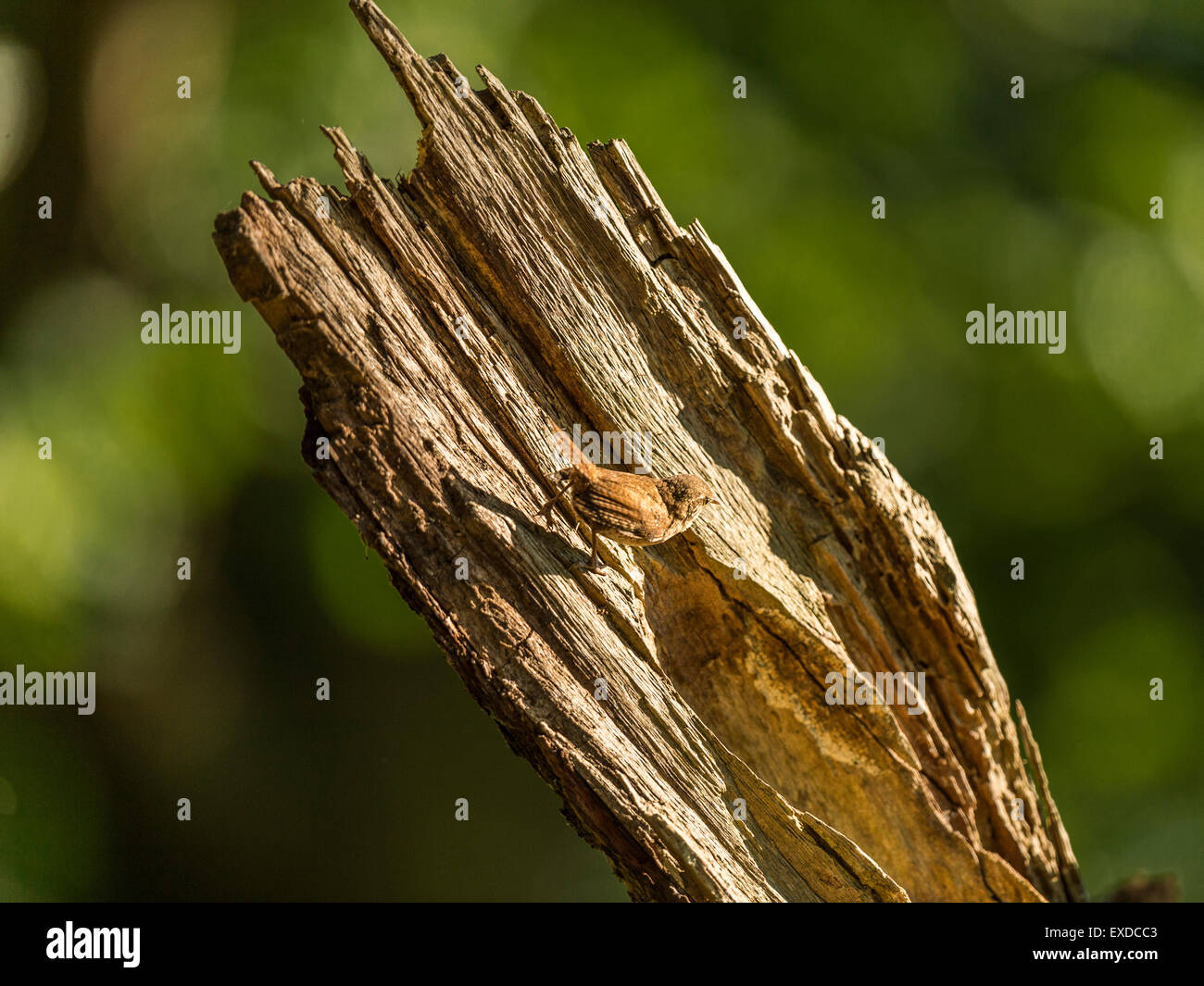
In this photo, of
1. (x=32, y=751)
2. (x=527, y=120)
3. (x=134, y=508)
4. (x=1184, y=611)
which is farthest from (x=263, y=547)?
(x=1184, y=611)

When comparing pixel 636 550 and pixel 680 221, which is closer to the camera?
pixel 636 550

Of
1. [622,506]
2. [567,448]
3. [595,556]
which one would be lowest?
[595,556]

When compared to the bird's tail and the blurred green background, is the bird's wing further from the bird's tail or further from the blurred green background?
the blurred green background

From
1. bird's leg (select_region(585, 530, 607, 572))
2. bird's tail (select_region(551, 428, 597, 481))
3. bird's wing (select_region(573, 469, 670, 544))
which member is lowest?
bird's leg (select_region(585, 530, 607, 572))

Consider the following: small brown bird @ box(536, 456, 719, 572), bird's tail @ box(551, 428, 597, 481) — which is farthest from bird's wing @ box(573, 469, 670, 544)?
bird's tail @ box(551, 428, 597, 481)

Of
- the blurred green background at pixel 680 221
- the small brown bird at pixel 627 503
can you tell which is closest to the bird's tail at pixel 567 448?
the small brown bird at pixel 627 503

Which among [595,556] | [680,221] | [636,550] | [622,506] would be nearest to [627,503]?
[622,506]

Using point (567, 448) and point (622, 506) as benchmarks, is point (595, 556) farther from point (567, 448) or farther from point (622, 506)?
point (567, 448)
